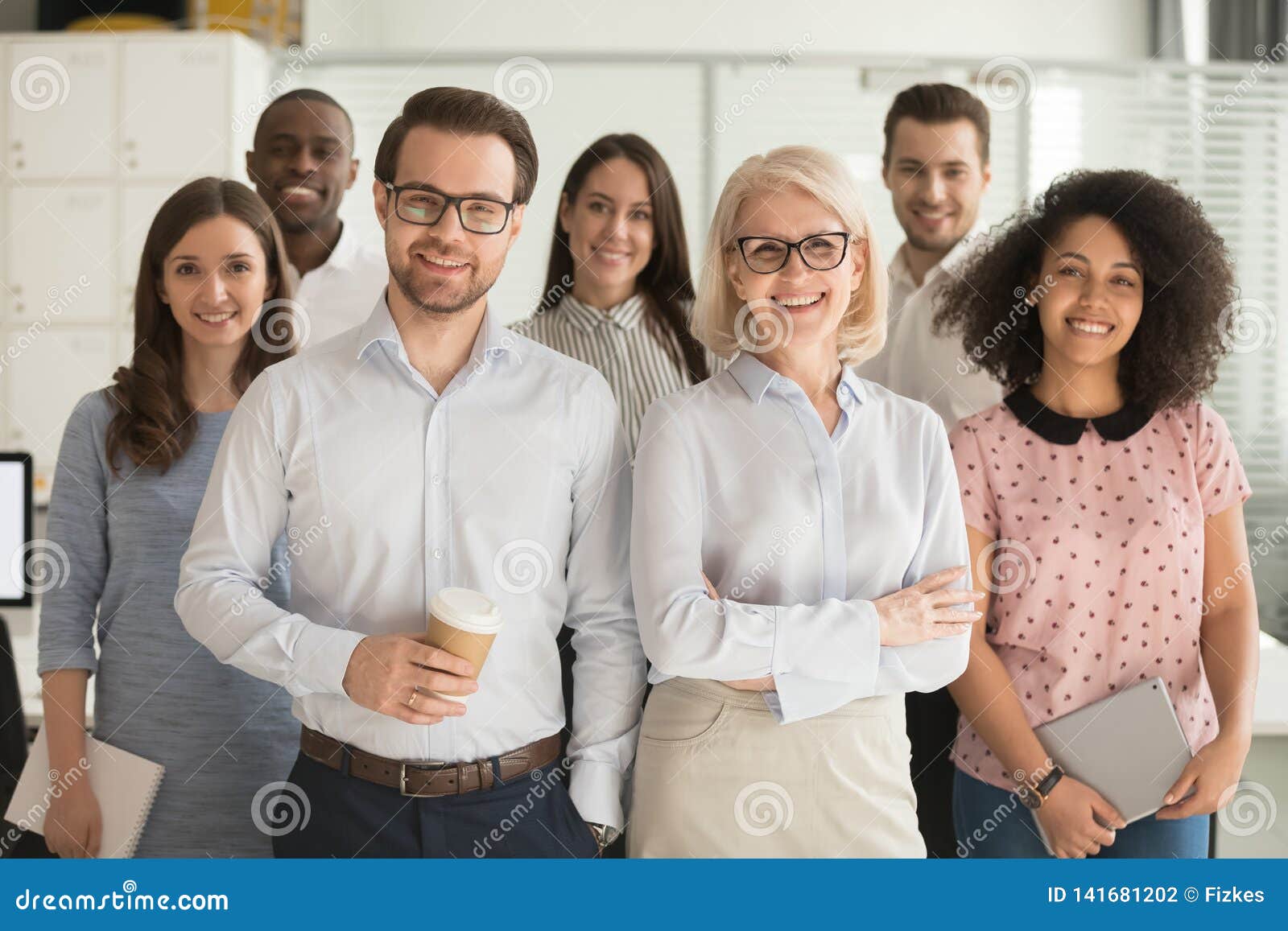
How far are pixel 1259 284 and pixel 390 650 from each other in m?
4.63

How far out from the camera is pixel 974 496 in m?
1.80

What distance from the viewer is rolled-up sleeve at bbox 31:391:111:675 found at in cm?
182

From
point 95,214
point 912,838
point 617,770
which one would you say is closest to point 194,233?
point 617,770

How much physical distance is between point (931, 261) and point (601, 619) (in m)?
1.33

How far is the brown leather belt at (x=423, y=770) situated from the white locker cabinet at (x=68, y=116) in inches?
150

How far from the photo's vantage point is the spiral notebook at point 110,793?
1.82 meters

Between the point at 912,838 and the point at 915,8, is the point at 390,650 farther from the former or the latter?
the point at 915,8

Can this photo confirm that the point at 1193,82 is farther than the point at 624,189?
Yes
